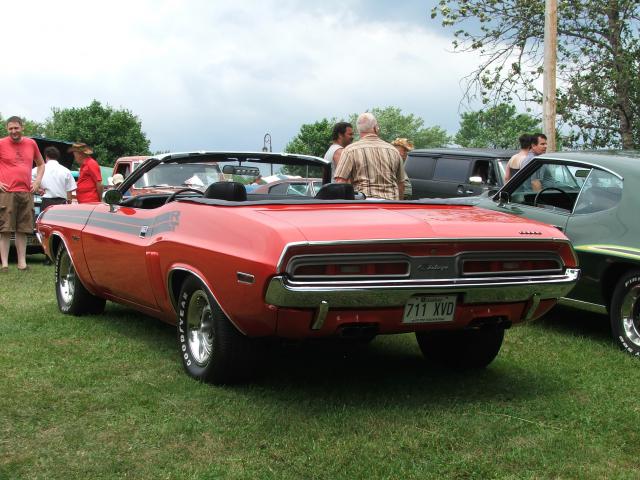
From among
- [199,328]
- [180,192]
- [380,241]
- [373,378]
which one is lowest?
[373,378]

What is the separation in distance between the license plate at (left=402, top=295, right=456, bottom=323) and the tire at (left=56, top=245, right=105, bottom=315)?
3.64 meters

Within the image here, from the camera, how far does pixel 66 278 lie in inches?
305

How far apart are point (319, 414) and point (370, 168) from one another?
3555 mm

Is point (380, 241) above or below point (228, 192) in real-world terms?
below

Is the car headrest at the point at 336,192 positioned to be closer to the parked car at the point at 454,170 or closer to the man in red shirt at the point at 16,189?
the man in red shirt at the point at 16,189

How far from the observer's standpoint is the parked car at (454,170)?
1410 cm

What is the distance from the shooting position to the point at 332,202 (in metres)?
5.24

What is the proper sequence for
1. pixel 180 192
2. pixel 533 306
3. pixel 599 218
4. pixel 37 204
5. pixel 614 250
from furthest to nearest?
pixel 37 204 → pixel 599 218 → pixel 614 250 → pixel 180 192 → pixel 533 306

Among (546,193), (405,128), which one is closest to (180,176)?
(546,193)

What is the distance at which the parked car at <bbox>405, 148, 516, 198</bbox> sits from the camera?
1410 centimetres

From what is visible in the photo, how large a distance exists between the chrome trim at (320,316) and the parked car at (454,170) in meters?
9.46

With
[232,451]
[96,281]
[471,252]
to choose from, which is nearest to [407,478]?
[232,451]

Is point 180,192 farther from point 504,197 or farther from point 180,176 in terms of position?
point 504,197

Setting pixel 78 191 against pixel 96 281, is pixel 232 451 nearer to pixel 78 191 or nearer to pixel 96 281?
pixel 96 281
